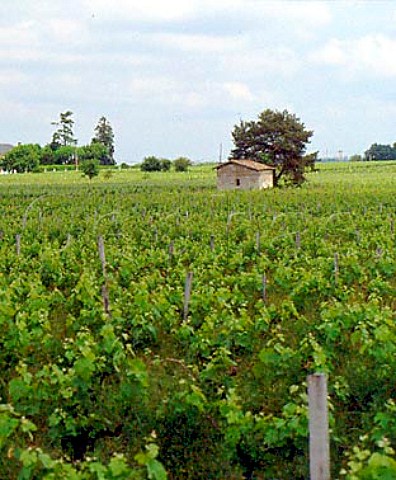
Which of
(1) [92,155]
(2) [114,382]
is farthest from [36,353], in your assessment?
(1) [92,155]

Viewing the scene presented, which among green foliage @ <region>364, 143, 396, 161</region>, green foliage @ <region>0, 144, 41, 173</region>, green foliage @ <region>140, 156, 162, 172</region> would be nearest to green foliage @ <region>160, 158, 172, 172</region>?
green foliage @ <region>140, 156, 162, 172</region>

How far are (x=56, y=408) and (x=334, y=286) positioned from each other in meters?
5.64

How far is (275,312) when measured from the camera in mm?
9148

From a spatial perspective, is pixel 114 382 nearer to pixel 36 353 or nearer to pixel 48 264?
pixel 36 353

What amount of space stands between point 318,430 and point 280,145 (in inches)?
1823

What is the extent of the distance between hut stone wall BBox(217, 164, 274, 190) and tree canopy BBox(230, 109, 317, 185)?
4101 mm

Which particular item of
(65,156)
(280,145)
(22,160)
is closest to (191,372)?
(280,145)

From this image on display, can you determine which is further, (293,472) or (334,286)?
(334,286)

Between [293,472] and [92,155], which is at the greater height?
[92,155]

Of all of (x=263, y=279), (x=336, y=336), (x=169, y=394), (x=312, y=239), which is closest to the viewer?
(x=169, y=394)

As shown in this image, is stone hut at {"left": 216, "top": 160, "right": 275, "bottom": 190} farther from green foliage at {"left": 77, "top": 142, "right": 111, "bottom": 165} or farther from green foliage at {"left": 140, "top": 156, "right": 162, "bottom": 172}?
green foliage at {"left": 77, "top": 142, "right": 111, "bottom": 165}

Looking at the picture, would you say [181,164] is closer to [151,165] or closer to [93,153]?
[151,165]

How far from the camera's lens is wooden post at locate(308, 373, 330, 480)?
452 cm

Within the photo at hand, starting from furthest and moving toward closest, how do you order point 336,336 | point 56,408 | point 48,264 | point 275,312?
point 48,264 → point 275,312 → point 336,336 → point 56,408
